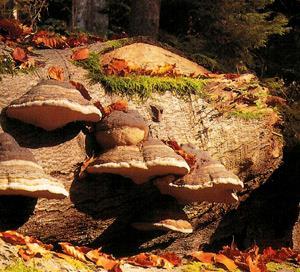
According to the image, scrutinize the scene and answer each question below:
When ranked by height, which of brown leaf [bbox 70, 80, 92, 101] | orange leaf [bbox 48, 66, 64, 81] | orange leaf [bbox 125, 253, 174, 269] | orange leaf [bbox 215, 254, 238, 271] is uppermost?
orange leaf [bbox 48, 66, 64, 81]

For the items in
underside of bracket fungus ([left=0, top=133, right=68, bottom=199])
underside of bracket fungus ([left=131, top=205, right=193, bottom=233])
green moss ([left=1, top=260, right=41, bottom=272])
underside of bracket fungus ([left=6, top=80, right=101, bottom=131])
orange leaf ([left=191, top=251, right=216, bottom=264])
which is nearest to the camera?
green moss ([left=1, top=260, right=41, bottom=272])

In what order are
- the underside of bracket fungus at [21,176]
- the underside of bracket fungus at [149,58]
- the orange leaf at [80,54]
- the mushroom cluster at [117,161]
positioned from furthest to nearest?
1. the underside of bracket fungus at [149,58]
2. the orange leaf at [80,54]
3. the mushroom cluster at [117,161]
4. the underside of bracket fungus at [21,176]

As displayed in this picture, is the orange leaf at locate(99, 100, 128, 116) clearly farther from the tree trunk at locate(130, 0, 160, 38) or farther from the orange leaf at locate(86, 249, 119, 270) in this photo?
the tree trunk at locate(130, 0, 160, 38)

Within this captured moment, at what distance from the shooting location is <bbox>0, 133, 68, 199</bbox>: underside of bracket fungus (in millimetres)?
3393

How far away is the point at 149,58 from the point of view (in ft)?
18.3

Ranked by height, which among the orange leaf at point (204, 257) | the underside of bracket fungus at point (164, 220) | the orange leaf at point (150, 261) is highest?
the underside of bracket fungus at point (164, 220)

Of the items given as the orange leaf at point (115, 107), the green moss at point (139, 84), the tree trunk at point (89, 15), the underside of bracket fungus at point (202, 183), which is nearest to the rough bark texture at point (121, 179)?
the green moss at point (139, 84)

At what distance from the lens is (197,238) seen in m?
5.77

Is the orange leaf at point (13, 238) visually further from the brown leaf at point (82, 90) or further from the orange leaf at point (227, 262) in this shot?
the orange leaf at point (227, 262)

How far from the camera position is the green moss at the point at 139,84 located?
16.4 feet

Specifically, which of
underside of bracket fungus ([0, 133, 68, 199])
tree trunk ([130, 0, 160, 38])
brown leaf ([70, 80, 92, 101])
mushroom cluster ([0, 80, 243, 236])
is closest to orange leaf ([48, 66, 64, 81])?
brown leaf ([70, 80, 92, 101])

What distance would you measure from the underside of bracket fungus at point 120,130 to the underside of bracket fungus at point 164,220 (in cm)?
80

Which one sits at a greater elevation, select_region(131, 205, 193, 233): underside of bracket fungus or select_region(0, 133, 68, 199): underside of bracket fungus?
select_region(0, 133, 68, 199): underside of bracket fungus

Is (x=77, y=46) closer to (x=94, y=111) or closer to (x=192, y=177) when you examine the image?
(x=94, y=111)
